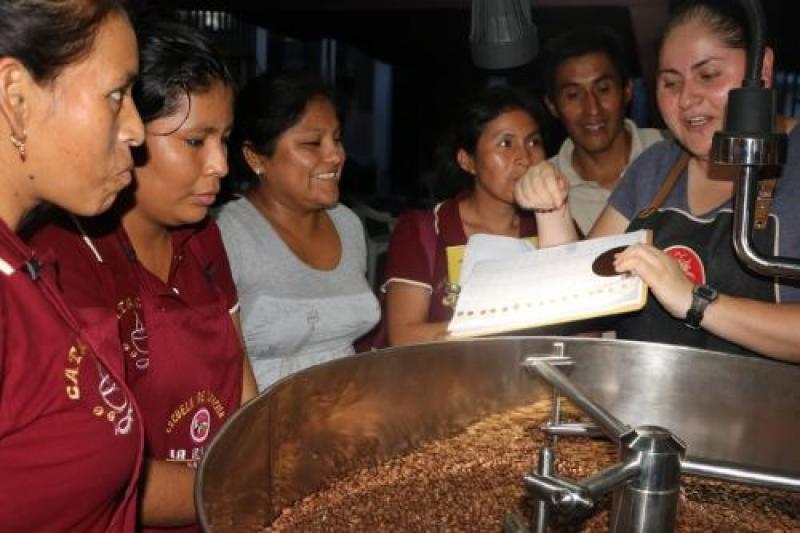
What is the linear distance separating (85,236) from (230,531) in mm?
Answer: 619

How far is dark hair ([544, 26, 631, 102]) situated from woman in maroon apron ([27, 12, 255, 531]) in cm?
160

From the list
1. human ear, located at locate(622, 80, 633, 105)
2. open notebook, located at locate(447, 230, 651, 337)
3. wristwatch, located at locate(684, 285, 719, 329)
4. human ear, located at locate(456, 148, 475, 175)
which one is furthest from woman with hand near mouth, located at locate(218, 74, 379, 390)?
human ear, located at locate(622, 80, 633, 105)

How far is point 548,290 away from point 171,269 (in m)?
0.68

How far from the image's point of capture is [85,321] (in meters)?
1.00

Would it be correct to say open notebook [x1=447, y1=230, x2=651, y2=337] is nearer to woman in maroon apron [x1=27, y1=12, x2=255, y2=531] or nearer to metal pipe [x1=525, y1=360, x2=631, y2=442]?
metal pipe [x1=525, y1=360, x2=631, y2=442]

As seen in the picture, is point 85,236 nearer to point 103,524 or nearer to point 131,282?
point 131,282

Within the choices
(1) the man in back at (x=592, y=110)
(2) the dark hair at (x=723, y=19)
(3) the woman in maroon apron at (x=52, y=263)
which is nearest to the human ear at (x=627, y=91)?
(1) the man in back at (x=592, y=110)

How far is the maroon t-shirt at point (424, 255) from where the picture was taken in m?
2.03

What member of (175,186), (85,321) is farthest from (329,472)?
(175,186)

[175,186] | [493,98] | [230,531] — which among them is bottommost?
[230,531]

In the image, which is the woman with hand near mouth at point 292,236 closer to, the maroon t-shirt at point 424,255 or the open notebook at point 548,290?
the maroon t-shirt at point 424,255

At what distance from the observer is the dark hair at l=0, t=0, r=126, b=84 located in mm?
805

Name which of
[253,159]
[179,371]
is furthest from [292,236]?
[179,371]

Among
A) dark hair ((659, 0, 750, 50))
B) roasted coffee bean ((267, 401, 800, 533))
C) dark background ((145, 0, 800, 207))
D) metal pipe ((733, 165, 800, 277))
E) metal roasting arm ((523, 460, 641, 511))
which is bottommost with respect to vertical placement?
roasted coffee bean ((267, 401, 800, 533))
